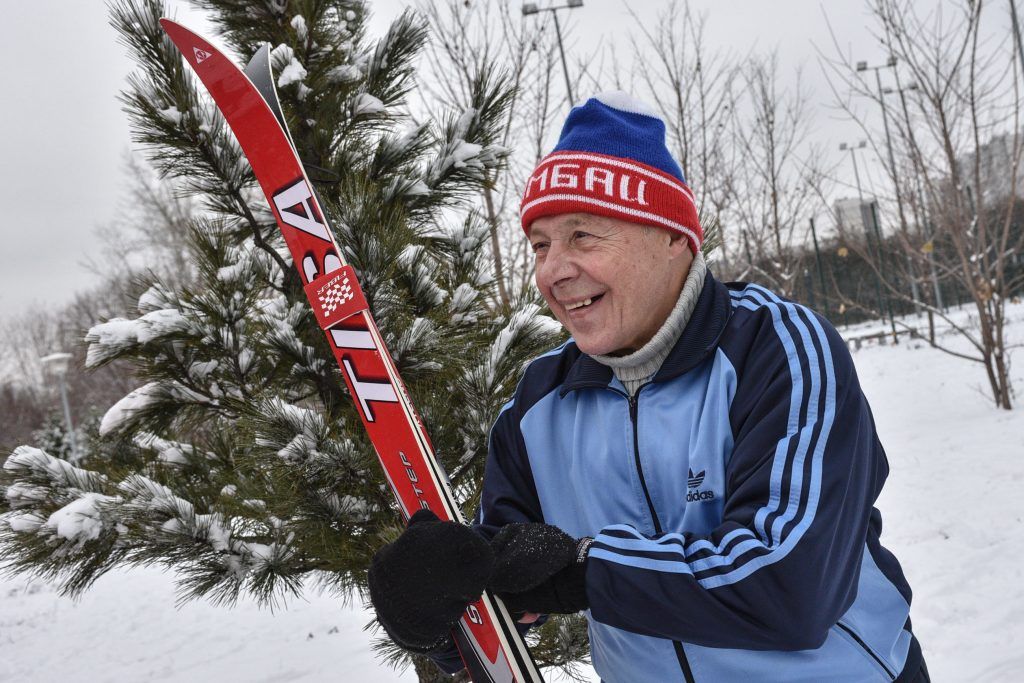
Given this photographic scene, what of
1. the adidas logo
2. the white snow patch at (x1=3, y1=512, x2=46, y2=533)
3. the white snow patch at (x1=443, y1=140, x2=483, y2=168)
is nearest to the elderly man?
the adidas logo

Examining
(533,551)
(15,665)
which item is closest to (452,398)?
(533,551)

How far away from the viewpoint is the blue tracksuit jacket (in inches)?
37.7

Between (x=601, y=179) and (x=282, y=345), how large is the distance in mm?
1292

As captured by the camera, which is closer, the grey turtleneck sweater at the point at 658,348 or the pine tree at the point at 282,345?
the grey turtleneck sweater at the point at 658,348

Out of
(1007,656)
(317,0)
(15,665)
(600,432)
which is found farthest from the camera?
(15,665)

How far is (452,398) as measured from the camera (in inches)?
87.4

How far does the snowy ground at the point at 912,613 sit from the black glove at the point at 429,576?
82.1 inches

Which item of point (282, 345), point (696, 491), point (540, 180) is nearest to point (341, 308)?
point (282, 345)

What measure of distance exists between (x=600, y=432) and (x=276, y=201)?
1.17 metres

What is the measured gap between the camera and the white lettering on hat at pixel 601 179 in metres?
1.27

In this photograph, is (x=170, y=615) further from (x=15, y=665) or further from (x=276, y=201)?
(x=276, y=201)

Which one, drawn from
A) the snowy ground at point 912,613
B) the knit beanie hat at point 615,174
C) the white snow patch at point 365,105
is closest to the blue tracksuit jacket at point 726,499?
the knit beanie hat at point 615,174

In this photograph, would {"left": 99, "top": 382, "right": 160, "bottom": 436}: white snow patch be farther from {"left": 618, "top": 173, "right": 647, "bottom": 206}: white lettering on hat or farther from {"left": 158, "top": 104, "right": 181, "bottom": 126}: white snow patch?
{"left": 618, "top": 173, "right": 647, "bottom": 206}: white lettering on hat

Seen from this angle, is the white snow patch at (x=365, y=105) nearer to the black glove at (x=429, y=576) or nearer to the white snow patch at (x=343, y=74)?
the white snow patch at (x=343, y=74)
